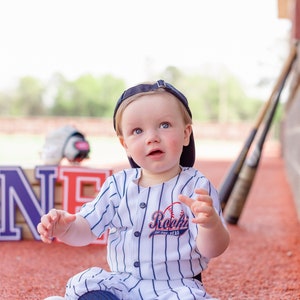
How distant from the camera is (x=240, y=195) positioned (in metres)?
3.03

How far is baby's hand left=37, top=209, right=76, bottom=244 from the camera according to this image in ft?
3.99

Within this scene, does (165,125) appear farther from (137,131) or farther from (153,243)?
(153,243)

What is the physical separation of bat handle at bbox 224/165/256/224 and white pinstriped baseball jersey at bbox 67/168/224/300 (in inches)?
68.4

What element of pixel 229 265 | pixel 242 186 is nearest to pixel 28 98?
pixel 242 186

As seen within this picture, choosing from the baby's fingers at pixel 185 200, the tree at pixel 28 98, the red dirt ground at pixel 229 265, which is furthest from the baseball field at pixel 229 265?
the tree at pixel 28 98

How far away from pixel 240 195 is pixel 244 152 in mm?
252

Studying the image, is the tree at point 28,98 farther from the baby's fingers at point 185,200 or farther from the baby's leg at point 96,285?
the baby's fingers at point 185,200

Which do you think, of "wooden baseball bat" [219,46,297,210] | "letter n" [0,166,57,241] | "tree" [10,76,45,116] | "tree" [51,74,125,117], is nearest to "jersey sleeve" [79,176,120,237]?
"letter n" [0,166,57,241]

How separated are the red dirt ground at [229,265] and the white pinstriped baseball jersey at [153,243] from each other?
19.1 inches

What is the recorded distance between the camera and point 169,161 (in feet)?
4.24

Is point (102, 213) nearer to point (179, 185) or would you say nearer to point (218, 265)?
point (179, 185)

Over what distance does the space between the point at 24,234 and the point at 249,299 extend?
1278 millimetres

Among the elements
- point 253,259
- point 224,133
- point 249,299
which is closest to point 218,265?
point 253,259

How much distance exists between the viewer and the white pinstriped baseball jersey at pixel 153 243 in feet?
4.18
